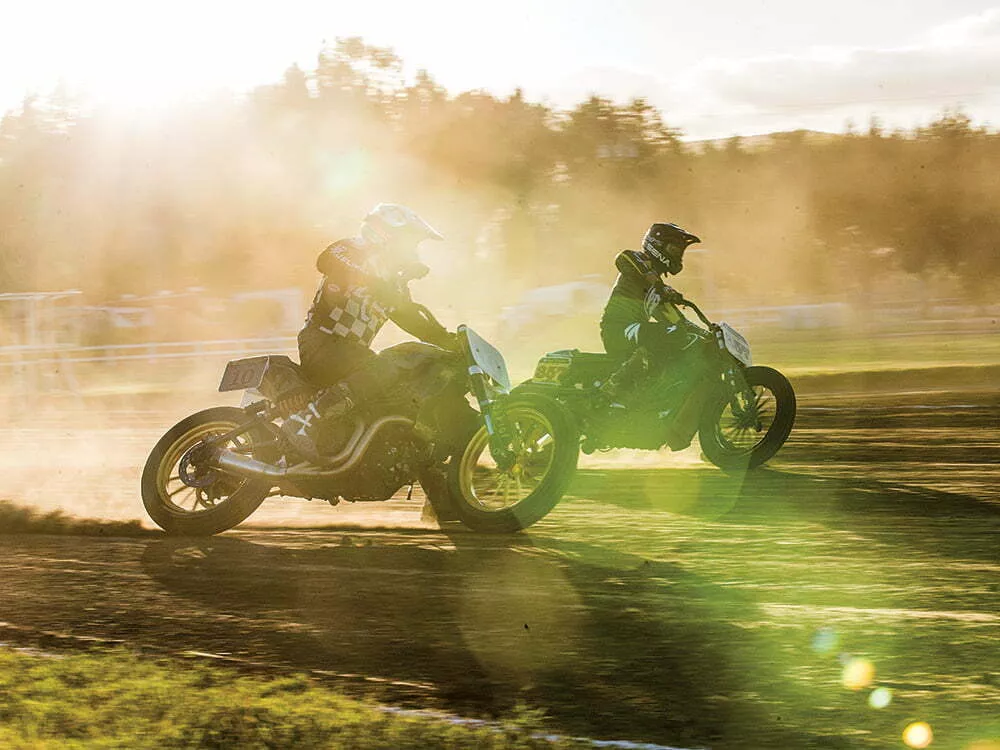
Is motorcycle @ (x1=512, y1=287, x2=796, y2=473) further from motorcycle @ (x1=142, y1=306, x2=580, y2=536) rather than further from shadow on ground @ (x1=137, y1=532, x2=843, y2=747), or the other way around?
shadow on ground @ (x1=137, y1=532, x2=843, y2=747)

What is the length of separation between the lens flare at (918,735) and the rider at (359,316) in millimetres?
3993

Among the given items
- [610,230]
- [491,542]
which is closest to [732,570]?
[491,542]

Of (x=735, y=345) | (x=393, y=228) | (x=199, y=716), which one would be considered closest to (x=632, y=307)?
(x=735, y=345)

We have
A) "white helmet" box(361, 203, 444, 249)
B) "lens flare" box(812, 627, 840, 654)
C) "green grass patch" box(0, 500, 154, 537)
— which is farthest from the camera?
"green grass patch" box(0, 500, 154, 537)

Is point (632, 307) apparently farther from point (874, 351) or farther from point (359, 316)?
point (874, 351)

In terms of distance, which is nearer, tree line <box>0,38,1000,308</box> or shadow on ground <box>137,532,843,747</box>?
shadow on ground <box>137,532,843,747</box>

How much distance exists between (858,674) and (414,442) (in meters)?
3.47

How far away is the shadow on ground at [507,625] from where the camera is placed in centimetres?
493

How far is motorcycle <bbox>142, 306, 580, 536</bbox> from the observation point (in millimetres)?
8016

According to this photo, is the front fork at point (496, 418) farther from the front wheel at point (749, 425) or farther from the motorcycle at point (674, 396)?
the front wheel at point (749, 425)

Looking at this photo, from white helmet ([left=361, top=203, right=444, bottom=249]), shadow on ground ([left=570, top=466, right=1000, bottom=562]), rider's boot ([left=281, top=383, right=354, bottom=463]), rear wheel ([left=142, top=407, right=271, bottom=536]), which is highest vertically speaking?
white helmet ([left=361, top=203, right=444, bottom=249])

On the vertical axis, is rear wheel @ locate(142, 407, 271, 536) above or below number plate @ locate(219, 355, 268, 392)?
below

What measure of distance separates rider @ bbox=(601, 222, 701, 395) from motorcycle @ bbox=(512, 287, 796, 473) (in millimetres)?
24

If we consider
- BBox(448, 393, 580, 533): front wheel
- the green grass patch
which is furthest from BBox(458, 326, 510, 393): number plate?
the green grass patch
